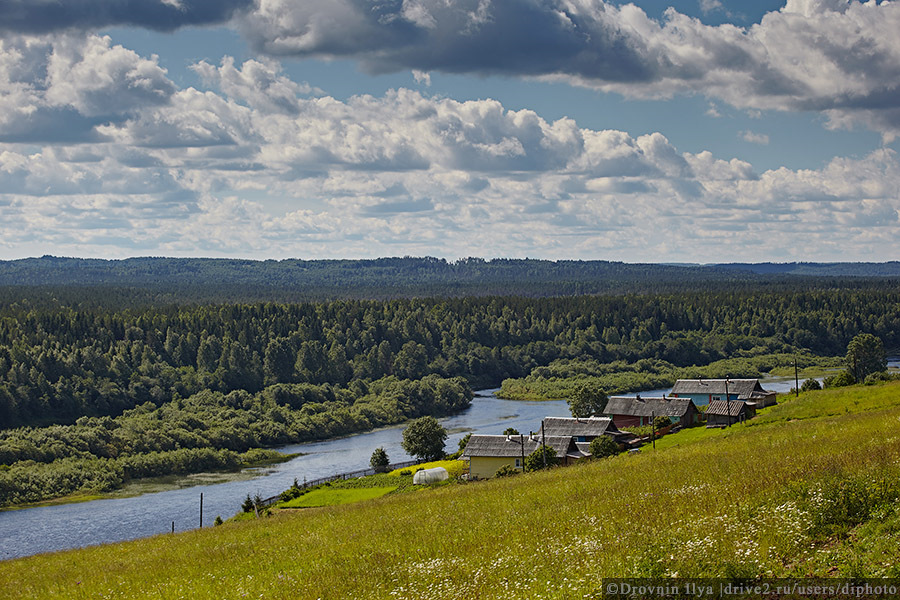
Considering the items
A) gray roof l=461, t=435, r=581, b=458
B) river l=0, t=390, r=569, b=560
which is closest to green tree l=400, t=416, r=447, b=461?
river l=0, t=390, r=569, b=560

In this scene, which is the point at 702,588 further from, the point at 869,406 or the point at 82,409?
the point at 82,409

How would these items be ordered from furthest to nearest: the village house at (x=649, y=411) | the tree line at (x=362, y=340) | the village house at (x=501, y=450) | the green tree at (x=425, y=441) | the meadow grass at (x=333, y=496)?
the tree line at (x=362, y=340) → the village house at (x=649, y=411) → the green tree at (x=425, y=441) → the village house at (x=501, y=450) → the meadow grass at (x=333, y=496)

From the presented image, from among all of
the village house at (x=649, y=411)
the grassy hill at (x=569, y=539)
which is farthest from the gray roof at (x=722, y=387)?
the grassy hill at (x=569, y=539)

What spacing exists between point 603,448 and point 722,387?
3504cm

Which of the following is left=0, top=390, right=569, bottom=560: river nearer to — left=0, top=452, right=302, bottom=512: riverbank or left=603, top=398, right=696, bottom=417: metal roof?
left=0, top=452, right=302, bottom=512: riverbank

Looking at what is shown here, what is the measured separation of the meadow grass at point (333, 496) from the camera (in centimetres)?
5250

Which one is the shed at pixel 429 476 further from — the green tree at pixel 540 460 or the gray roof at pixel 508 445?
the green tree at pixel 540 460

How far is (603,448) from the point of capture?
5588 cm

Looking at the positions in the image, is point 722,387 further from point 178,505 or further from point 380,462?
point 178,505

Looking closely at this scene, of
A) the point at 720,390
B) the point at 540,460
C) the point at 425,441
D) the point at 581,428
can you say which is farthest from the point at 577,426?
the point at 720,390

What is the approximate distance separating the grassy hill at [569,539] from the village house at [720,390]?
5495 cm

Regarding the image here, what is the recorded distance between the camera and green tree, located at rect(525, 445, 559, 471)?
53.3 m

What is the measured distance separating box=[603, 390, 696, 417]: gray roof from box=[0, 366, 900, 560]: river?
10.0 metres

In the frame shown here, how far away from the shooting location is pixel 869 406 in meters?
42.0
